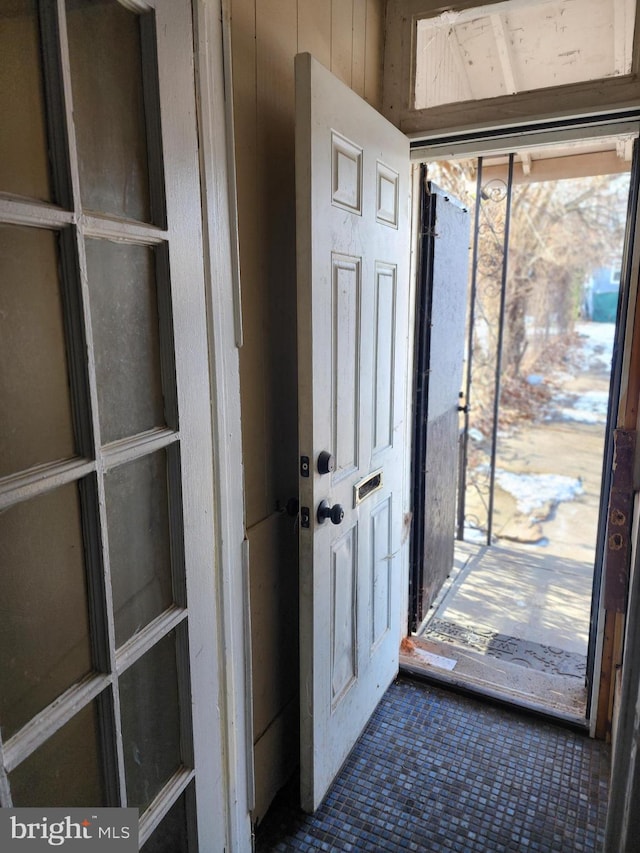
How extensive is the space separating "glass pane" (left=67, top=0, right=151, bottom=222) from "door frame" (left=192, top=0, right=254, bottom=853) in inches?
6.6

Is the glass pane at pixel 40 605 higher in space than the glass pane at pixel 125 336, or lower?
lower

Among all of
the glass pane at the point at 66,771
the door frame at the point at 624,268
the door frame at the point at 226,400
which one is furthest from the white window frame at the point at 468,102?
the glass pane at the point at 66,771

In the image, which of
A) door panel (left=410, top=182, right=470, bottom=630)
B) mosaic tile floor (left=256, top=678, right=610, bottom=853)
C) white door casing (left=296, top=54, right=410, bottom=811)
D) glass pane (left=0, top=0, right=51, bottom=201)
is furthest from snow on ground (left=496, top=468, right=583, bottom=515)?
glass pane (left=0, top=0, right=51, bottom=201)

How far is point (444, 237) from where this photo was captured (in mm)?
2592

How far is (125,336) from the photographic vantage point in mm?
948

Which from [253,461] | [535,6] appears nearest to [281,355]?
[253,461]

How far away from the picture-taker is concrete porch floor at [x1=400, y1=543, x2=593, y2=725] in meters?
2.31

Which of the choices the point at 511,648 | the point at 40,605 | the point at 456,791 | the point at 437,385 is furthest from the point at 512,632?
the point at 40,605

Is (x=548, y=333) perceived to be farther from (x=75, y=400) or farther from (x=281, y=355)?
(x=75, y=400)

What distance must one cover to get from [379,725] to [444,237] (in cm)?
213

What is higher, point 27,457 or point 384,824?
point 27,457

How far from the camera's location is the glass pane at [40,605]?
0.76m

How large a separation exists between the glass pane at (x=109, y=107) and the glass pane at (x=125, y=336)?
0.08m

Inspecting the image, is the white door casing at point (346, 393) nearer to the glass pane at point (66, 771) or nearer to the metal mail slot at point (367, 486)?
the metal mail slot at point (367, 486)
